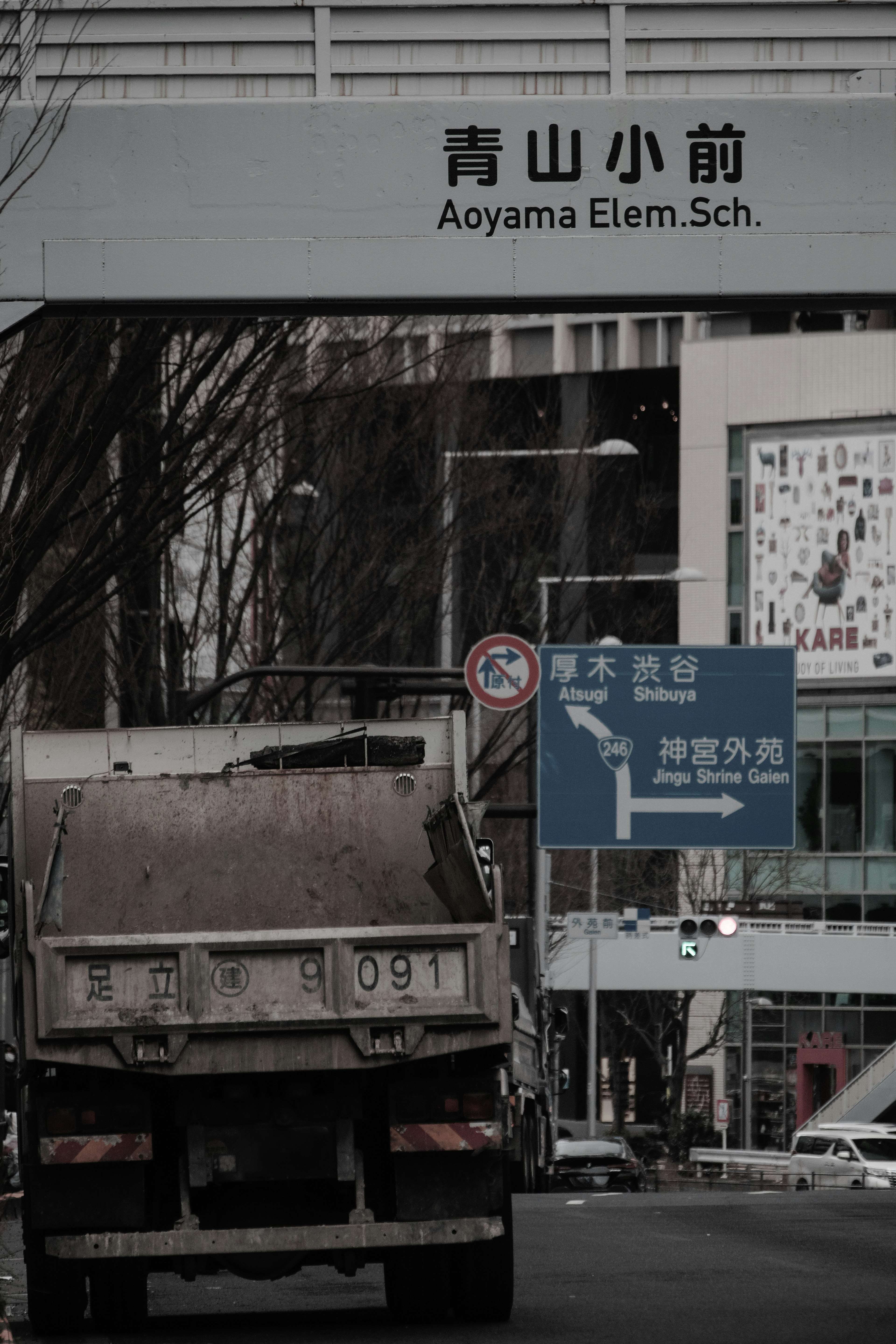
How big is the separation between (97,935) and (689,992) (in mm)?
46173

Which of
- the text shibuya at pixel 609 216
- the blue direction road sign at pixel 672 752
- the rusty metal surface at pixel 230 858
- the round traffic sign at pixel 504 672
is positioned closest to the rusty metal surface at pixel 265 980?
the rusty metal surface at pixel 230 858

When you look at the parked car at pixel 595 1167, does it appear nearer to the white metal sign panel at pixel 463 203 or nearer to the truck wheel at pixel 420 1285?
the truck wheel at pixel 420 1285

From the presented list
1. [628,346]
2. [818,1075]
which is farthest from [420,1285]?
[628,346]

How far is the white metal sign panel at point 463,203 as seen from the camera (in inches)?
412

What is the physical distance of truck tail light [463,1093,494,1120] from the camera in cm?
1075

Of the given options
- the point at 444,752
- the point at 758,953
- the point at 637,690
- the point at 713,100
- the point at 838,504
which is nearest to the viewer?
the point at 713,100

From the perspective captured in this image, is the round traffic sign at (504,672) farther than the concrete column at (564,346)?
No

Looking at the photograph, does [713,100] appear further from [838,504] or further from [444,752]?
[838,504]

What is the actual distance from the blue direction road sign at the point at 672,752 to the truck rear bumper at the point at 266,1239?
1361 centimetres

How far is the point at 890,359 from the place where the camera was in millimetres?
70750

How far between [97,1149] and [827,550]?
200 ft

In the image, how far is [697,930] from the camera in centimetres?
3834

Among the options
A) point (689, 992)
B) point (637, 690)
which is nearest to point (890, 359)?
point (689, 992)

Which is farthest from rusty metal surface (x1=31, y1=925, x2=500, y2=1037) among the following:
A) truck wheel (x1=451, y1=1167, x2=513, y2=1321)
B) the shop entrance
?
the shop entrance
